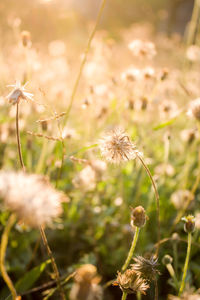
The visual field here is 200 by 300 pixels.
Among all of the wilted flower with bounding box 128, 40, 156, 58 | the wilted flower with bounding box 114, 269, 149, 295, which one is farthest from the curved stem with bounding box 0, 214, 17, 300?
the wilted flower with bounding box 128, 40, 156, 58

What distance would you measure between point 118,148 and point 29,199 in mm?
356

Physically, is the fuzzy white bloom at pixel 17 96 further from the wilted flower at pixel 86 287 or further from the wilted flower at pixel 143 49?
the wilted flower at pixel 143 49

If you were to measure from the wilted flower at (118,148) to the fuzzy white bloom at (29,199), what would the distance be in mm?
282

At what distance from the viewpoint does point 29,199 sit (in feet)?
1.41

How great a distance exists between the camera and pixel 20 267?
119 centimetres

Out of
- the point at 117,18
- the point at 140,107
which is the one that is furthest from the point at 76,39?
the point at 140,107

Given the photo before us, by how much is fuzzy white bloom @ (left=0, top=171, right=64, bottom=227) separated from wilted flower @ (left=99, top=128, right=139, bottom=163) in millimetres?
282

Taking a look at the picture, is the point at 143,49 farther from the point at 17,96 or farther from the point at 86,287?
the point at 86,287

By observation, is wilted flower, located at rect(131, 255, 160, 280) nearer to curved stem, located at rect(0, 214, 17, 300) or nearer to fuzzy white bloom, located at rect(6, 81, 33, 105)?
curved stem, located at rect(0, 214, 17, 300)

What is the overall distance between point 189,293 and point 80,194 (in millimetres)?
978

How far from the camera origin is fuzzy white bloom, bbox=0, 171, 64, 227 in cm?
41

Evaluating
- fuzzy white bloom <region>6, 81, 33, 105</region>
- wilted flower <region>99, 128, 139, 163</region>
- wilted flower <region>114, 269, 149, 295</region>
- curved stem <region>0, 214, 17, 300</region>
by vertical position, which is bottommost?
wilted flower <region>114, 269, 149, 295</region>

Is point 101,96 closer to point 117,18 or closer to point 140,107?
point 140,107

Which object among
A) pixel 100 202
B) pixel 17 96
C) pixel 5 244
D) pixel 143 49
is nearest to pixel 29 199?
pixel 5 244
